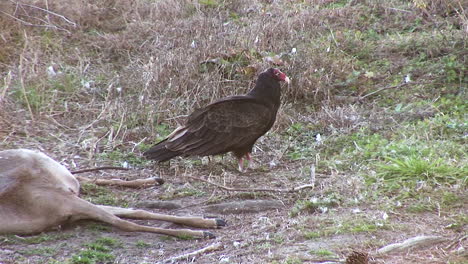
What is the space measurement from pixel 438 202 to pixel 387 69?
152 inches

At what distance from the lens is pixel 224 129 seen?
20.8 ft

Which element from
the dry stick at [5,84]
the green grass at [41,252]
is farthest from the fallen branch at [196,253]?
the dry stick at [5,84]

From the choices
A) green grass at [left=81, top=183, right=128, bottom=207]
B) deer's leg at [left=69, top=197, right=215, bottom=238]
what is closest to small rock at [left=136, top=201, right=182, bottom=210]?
green grass at [left=81, top=183, right=128, bottom=207]

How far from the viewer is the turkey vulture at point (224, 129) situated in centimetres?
627

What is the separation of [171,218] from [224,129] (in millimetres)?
1668

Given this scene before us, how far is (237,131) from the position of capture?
6309 millimetres

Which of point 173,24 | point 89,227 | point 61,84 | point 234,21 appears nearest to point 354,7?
point 234,21

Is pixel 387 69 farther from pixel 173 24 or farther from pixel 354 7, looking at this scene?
pixel 173 24

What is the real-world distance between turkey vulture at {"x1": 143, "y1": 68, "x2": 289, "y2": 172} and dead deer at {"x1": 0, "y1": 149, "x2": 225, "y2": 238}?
1.46 m

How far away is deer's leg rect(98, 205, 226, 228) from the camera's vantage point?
4816mm

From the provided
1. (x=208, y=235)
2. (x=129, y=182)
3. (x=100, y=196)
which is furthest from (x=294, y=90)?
(x=208, y=235)

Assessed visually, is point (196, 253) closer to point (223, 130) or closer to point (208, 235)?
point (208, 235)

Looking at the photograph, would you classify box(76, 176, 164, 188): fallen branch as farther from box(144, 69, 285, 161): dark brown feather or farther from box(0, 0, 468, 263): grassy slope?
box(144, 69, 285, 161): dark brown feather

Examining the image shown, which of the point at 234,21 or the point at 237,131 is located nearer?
the point at 237,131
